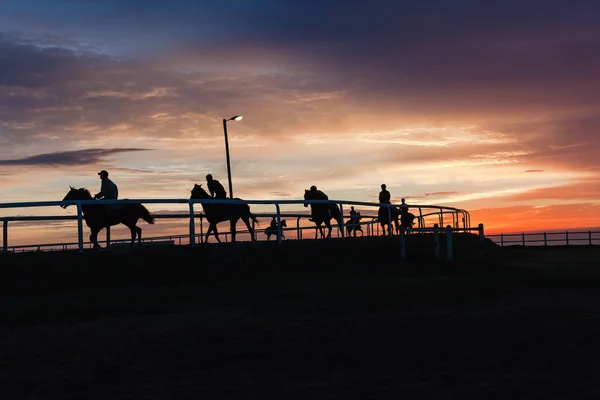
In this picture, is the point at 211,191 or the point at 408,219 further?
the point at 408,219

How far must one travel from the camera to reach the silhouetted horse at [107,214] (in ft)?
57.1

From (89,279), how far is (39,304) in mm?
2642

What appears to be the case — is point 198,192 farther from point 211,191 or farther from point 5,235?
point 5,235

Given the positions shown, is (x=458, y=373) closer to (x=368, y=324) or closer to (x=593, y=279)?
(x=368, y=324)

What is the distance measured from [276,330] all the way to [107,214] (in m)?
9.72

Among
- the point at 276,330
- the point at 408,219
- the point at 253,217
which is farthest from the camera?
the point at 408,219

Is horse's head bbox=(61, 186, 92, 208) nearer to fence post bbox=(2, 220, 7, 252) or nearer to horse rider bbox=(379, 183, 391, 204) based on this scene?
fence post bbox=(2, 220, 7, 252)

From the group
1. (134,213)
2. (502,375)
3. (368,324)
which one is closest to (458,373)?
(502,375)

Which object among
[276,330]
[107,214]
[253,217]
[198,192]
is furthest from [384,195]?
[276,330]

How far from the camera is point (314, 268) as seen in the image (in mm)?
16734

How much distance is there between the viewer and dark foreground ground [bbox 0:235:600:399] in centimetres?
618

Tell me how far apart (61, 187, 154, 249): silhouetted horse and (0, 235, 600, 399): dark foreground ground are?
7.61ft

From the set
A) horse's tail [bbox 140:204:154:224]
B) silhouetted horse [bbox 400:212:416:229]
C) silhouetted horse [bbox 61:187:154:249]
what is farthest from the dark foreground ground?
silhouetted horse [bbox 400:212:416:229]

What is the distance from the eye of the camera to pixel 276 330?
339 inches
